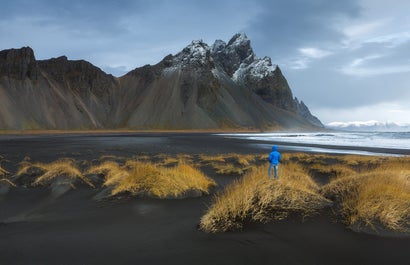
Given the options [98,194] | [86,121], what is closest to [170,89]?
[86,121]

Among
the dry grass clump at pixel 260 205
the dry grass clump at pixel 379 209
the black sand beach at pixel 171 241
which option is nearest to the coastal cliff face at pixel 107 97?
the black sand beach at pixel 171 241

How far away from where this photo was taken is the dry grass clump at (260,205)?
8477mm

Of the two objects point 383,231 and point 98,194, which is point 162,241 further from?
point 98,194

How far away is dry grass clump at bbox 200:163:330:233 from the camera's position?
8477 millimetres

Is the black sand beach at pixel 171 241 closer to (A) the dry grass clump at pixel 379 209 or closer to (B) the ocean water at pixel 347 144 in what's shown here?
(A) the dry grass clump at pixel 379 209

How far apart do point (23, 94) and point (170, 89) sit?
71.3 m

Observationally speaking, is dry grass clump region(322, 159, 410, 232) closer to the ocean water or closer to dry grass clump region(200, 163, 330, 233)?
dry grass clump region(200, 163, 330, 233)

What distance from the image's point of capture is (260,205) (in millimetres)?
9234

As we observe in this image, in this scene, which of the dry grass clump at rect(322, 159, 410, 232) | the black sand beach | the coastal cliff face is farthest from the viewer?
the coastal cliff face

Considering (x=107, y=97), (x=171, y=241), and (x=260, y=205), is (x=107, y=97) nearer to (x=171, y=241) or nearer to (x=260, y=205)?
(x=260, y=205)

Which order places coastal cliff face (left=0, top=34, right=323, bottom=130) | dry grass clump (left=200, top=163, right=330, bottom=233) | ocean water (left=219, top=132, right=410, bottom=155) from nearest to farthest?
dry grass clump (left=200, top=163, right=330, bottom=233), ocean water (left=219, top=132, right=410, bottom=155), coastal cliff face (left=0, top=34, right=323, bottom=130)

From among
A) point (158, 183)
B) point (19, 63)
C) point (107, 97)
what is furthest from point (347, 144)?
point (107, 97)

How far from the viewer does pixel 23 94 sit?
134750 mm

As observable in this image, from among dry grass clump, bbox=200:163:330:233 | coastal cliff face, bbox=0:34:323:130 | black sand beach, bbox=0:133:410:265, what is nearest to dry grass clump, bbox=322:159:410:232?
black sand beach, bbox=0:133:410:265
